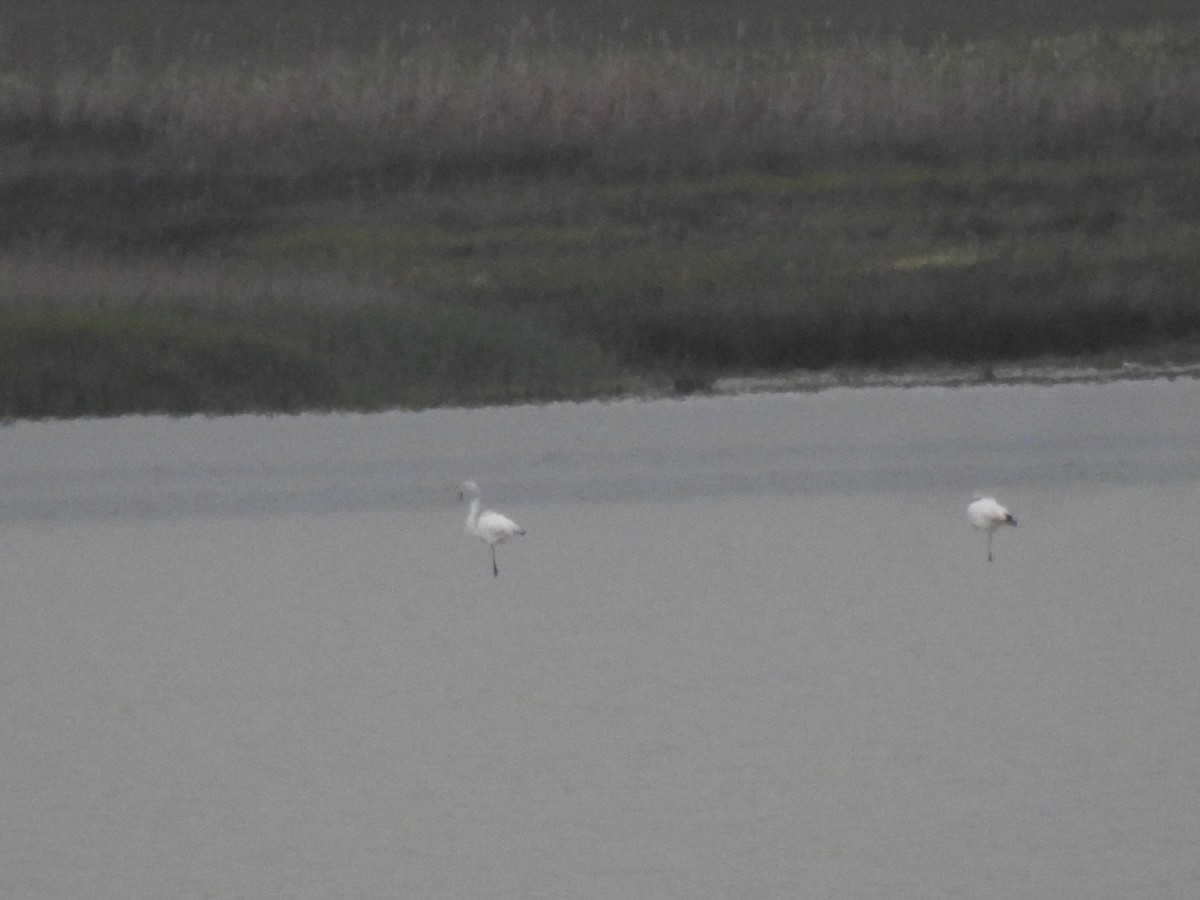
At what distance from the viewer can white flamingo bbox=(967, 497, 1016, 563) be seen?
12.9m

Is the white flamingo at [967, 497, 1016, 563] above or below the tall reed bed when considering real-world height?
below

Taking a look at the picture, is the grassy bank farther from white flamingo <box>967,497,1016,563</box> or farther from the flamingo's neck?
white flamingo <box>967,497,1016,563</box>

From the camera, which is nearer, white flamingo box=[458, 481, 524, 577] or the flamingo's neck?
white flamingo box=[458, 481, 524, 577]

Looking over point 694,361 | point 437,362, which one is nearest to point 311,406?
point 437,362

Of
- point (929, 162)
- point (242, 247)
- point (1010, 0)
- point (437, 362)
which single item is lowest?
point (437, 362)

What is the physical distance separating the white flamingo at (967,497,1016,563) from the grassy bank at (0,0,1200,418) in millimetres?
4499

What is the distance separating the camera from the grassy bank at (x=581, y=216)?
1756cm

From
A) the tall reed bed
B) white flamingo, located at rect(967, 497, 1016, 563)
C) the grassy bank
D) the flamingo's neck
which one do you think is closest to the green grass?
the grassy bank

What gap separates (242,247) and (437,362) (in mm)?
5289

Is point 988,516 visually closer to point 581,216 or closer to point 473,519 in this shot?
point 473,519

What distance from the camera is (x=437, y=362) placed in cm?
1744

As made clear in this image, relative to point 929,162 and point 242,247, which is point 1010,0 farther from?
point 242,247

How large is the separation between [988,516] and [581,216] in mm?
9866

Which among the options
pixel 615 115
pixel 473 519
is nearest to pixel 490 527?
pixel 473 519
